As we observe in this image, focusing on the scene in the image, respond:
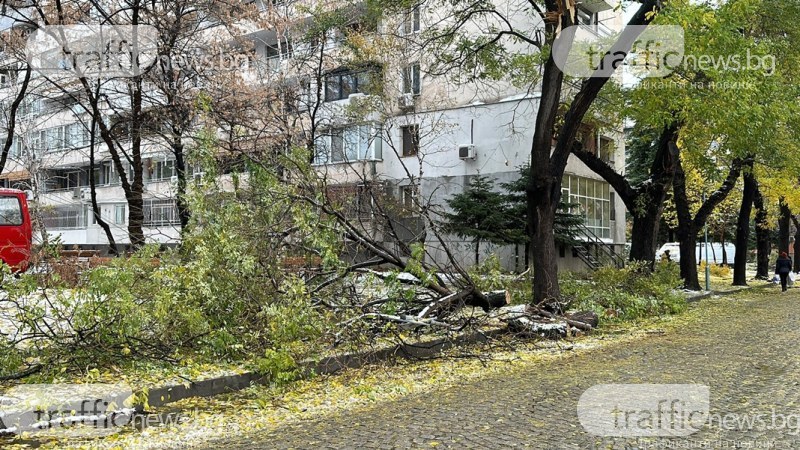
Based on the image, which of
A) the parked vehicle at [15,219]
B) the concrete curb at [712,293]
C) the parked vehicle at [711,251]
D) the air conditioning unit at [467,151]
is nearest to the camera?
the parked vehicle at [15,219]

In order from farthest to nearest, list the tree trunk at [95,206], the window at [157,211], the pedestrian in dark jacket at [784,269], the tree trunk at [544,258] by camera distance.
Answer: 1. the window at [157,211]
2. the pedestrian in dark jacket at [784,269]
3. the tree trunk at [95,206]
4. the tree trunk at [544,258]

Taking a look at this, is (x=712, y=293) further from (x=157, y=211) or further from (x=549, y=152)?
(x=157, y=211)

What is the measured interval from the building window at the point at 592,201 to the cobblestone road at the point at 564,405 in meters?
20.9

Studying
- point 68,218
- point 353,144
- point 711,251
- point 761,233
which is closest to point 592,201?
point 761,233

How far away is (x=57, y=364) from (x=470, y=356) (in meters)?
5.15

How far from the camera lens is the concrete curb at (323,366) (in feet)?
24.2

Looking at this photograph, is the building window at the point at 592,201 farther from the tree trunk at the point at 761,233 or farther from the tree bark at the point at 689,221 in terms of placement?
the tree trunk at the point at 761,233

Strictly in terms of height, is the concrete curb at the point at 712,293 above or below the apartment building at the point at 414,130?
below

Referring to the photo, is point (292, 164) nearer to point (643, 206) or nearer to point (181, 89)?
point (181, 89)

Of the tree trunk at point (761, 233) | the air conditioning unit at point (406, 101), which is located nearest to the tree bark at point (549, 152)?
the air conditioning unit at point (406, 101)

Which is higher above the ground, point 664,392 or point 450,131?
point 450,131

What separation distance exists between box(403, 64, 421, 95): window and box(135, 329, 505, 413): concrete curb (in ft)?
61.0

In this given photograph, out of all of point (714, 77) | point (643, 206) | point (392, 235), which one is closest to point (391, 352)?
point (392, 235)

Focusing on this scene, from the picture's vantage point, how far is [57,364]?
7684 mm
